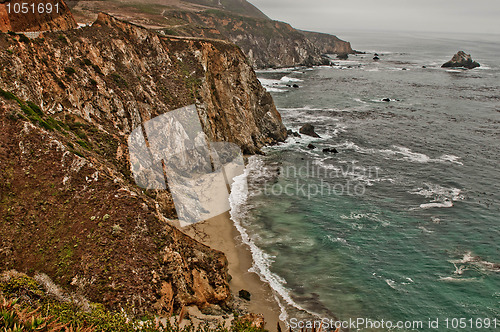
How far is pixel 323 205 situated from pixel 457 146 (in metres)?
33.7

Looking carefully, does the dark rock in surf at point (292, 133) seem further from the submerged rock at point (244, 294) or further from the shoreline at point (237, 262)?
the submerged rock at point (244, 294)

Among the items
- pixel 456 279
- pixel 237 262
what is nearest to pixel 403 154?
pixel 456 279

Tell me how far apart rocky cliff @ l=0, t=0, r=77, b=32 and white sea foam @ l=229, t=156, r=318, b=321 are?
26.4 m

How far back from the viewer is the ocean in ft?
81.5

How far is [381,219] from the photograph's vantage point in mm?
35406

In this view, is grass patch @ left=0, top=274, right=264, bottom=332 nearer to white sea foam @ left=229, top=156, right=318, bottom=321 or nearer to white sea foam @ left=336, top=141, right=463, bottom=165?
white sea foam @ left=229, top=156, right=318, bottom=321

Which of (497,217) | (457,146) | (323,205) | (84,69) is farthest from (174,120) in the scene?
(457,146)

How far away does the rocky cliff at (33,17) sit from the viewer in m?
32.8

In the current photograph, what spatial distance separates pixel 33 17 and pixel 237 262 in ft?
105

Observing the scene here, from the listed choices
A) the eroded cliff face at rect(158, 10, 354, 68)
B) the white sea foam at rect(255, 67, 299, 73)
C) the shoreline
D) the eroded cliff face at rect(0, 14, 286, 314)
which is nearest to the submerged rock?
the shoreline

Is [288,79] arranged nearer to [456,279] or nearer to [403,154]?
[403,154]

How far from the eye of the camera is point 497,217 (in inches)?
1421

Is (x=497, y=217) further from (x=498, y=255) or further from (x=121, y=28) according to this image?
(x=121, y=28)

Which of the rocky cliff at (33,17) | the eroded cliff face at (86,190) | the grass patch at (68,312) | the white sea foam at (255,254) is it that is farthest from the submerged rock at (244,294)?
the rocky cliff at (33,17)
